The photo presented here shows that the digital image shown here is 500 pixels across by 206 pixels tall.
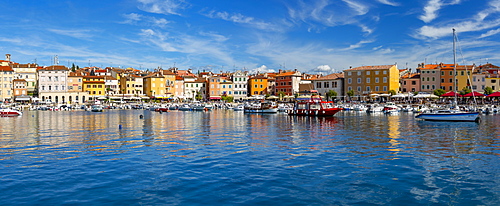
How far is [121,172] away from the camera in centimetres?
1522

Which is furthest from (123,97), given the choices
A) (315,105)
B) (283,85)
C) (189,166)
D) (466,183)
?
(466,183)

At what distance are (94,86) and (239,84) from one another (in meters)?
38.5

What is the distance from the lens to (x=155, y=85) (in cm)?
11075

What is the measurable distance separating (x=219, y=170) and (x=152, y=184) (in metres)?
3.01

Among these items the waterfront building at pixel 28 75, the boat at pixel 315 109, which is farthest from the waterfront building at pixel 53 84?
the boat at pixel 315 109

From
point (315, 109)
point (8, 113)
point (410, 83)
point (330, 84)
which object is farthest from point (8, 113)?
point (410, 83)

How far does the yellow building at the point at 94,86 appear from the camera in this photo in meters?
105

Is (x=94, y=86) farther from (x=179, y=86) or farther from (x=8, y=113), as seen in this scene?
(x=8, y=113)

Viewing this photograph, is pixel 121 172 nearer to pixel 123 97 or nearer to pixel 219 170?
pixel 219 170

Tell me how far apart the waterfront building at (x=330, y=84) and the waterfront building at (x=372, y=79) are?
7.07 feet

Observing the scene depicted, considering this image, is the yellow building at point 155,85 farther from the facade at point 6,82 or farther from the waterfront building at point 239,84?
the facade at point 6,82

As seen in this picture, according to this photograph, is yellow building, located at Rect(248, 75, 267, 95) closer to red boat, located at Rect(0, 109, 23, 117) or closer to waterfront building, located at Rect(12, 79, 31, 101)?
waterfront building, located at Rect(12, 79, 31, 101)

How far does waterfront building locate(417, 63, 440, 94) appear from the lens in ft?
305

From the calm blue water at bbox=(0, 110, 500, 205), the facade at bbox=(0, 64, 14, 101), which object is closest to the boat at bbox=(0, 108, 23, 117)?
the calm blue water at bbox=(0, 110, 500, 205)
